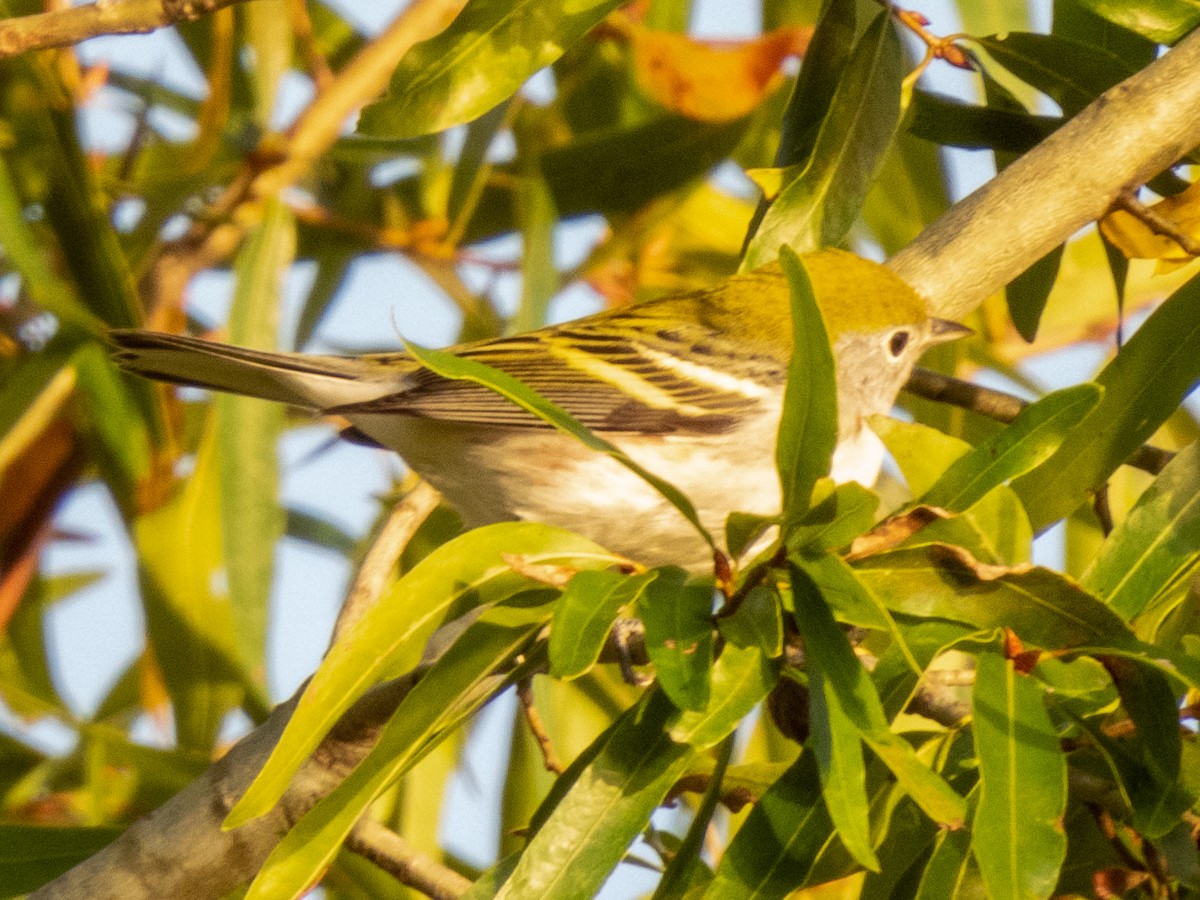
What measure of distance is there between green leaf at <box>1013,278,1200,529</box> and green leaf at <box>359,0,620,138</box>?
3.26 ft

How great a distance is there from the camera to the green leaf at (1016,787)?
142 centimetres

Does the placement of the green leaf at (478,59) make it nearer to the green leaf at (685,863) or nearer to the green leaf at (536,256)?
the green leaf at (536,256)

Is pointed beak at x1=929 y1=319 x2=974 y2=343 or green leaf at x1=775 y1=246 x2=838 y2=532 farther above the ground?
pointed beak at x1=929 y1=319 x2=974 y2=343

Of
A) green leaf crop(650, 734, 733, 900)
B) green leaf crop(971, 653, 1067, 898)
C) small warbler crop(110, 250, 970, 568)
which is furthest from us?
small warbler crop(110, 250, 970, 568)

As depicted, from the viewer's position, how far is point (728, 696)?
1486 millimetres

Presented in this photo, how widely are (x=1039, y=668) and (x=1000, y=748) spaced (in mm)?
159

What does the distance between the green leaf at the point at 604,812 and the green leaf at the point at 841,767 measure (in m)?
0.21

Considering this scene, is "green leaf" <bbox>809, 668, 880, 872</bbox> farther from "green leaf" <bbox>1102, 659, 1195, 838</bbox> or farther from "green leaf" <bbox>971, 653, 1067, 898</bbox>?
"green leaf" <bbox>1102, 659, 1195, 838</bbox>

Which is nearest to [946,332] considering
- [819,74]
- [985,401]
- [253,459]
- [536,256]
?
[985,401]

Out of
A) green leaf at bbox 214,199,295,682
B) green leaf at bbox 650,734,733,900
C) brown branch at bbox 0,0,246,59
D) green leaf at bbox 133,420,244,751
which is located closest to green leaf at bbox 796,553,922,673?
green leaf at bbox 650,734,733,900

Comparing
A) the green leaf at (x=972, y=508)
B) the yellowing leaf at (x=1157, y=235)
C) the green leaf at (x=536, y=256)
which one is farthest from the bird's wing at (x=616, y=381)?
the green leaf at (x=972, y=508)

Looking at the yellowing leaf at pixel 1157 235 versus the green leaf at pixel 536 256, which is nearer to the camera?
the yellowing leaf at pixel 1157 235

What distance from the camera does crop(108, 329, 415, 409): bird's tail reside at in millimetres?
2766

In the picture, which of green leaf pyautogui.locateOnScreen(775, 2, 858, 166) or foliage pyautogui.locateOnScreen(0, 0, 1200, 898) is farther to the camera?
green leaf pyautogui.locateOnScreen(775, 2, 858, 166)
